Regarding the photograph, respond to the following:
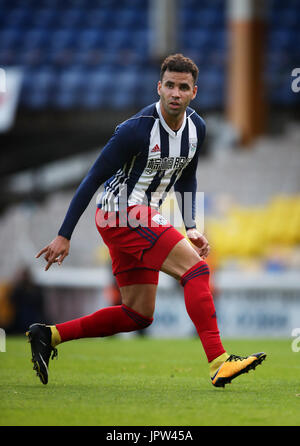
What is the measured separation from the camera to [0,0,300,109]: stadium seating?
1859 centimetres

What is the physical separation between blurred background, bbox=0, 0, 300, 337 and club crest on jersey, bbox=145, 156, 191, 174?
6.54m

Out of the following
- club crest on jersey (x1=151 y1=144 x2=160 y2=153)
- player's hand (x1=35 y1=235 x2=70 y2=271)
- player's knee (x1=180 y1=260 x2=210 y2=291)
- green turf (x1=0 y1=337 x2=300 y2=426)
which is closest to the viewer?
green turf (x1=0 y1=337 x2=300 y2=426)

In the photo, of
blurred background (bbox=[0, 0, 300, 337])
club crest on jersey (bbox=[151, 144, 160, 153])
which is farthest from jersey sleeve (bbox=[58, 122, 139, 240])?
blurred background (bbox=[0, 0, 300, 337])

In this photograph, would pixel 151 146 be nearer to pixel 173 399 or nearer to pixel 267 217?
pixel 173 399

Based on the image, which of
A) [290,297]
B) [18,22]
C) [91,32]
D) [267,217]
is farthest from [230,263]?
[18,22]

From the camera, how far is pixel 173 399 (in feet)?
13.6

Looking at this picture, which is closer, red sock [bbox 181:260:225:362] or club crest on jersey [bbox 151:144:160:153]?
red sock [bbox 181:260:225:362]

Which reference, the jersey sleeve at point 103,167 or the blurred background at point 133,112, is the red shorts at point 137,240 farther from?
the blurred background at point 133,112

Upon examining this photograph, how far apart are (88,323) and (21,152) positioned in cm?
1552

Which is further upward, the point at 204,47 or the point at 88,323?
the point at 204,47

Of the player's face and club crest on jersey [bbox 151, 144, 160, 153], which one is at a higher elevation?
the player's face

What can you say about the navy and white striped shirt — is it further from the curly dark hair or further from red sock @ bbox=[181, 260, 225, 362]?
red sock @ bbox=[181, 260, 225, 362]

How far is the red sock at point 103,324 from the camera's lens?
4909mm

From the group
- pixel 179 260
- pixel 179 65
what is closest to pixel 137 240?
pixel 179 260
